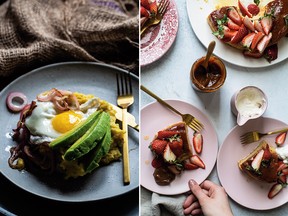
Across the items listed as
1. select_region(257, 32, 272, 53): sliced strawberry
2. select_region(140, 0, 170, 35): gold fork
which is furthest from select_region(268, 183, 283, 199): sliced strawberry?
select_region(140, 0, 170, 35): gold fork

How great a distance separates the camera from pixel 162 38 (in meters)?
0.80

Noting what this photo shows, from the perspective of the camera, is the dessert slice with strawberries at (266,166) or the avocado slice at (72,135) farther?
the avocado slice at (72,135)

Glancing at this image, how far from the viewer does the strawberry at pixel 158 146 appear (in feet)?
2.54

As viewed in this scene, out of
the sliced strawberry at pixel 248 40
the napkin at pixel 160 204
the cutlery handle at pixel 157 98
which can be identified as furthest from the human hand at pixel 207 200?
the sliced strawberry at pixel 248 40

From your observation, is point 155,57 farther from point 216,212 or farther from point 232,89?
point 216,212

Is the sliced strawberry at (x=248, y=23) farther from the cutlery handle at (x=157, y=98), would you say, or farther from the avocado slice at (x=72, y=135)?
the avocado slice at (x=72, y=135)

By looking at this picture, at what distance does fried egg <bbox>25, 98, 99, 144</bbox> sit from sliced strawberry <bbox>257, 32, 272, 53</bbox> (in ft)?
1.20

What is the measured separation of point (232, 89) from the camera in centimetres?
81

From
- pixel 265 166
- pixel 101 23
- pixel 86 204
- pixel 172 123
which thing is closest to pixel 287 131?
pixel 265 166

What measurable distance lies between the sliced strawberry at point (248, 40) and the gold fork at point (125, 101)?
1.04 feet

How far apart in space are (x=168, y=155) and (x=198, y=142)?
48 mm

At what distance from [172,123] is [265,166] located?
6.0 inches

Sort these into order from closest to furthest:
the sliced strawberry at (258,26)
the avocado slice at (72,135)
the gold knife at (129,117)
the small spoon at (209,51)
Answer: the small spoon at (209,51) < the sliced strawberry at (258,26) < the avocado slice at (72,135) < the gold knife at (129,117)

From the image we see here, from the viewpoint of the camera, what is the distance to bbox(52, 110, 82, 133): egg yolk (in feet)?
3.24
